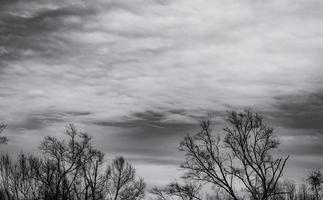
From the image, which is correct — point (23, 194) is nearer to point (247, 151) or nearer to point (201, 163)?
point (201, 163)

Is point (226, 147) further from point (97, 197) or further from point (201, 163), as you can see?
point (97, 197)

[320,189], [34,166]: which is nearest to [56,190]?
[34,166]

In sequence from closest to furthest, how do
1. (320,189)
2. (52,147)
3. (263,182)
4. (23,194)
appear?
(263,182) < (52,147) < (23,194) < (320,189)

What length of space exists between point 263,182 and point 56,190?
76.0 ft

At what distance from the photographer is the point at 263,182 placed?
30.4 metres

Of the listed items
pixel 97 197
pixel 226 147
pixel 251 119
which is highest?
pixel 251 119

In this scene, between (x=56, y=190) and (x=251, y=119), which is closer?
(x=251, y=119)

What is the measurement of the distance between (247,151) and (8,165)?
3101 cm

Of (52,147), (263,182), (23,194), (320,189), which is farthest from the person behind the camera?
(320,189)

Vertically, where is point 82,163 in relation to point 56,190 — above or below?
above

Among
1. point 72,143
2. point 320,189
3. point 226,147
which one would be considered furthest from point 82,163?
point 320,189

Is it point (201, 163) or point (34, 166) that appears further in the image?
point (34, 166)

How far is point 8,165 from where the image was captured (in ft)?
158

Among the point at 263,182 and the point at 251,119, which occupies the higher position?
the point at 251,119
